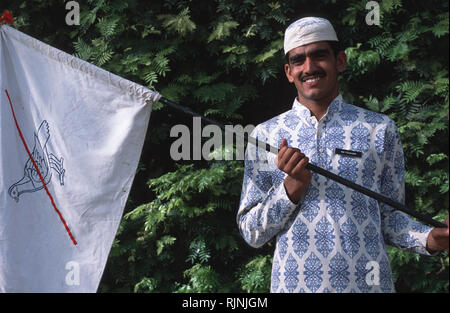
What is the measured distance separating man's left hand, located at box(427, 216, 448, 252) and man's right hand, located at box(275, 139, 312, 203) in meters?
0.57

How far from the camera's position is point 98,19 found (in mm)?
4094

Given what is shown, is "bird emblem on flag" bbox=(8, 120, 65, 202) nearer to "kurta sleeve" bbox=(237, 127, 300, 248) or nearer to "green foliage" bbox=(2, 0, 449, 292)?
"kurta sleeve" bbox=(237, 127, 300, 248)

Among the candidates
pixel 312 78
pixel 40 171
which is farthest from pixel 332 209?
pixel 40 171

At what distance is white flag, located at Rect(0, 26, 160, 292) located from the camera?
2645 millimetres

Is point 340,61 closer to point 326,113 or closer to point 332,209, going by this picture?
point 326,113

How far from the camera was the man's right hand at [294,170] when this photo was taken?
2.34 meters

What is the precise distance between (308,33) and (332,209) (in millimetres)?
797

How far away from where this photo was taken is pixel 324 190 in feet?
8.08

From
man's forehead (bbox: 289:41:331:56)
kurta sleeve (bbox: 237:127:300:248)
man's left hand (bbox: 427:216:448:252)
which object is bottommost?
man's left hand (bbox: 427:216:448:252)

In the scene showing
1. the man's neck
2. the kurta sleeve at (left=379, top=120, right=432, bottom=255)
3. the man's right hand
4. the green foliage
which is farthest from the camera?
the green foliage

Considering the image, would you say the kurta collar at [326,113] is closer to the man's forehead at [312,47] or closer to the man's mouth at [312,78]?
the man's mouth at [312,78]

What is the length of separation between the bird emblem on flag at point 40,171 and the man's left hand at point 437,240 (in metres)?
1.69

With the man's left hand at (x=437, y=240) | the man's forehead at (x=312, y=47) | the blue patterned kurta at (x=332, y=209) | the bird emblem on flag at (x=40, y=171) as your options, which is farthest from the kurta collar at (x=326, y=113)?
the bird emblem on flag at (x=40, y=171)

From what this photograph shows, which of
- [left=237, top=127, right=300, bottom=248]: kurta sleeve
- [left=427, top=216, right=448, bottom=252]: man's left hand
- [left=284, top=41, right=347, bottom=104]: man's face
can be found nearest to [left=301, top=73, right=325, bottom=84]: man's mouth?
[left=284, top=41, right=347, bottom=104]: man's face
